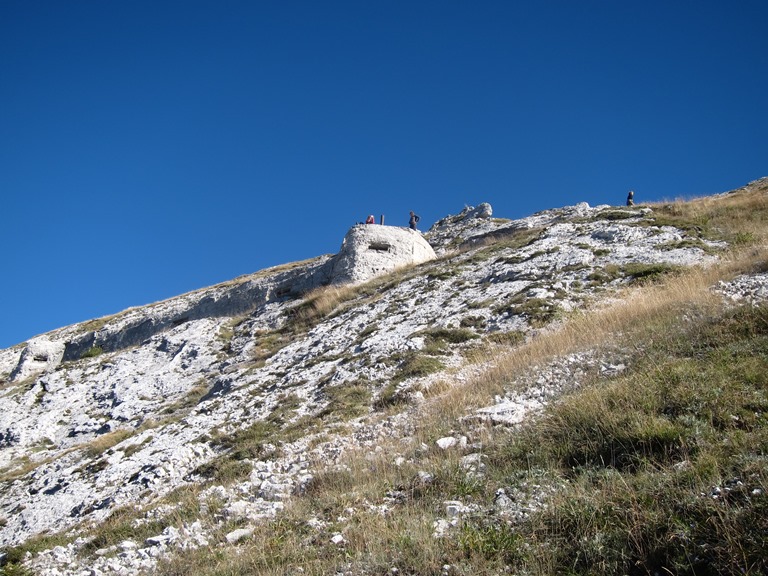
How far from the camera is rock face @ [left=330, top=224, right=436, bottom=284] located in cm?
3155

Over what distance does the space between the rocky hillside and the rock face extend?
0.45 ft

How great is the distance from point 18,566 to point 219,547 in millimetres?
4649

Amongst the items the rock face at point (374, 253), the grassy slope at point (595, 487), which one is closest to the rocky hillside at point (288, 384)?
the rock face at point (374, 253)

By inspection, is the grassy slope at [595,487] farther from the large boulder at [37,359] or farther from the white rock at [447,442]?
the large boulder at [37,359]

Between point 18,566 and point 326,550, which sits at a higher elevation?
point 18,566

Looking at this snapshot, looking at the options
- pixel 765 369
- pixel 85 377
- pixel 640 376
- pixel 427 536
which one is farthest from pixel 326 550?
pixel 85 377

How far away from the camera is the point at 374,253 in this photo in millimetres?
32906

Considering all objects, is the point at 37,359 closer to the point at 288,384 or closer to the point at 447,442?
the point at 288,384

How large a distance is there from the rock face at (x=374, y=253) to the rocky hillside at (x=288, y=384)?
0.45 feet

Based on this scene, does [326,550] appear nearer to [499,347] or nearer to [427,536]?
[427,536]

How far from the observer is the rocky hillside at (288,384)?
27.9 ft

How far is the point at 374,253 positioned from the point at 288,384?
708 inches

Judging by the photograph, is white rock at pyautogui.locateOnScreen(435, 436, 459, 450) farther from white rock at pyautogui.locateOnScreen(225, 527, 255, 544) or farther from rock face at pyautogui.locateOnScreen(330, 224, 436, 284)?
rock face at pyautogui.locateOnScreen(330, 224, 436, 284)

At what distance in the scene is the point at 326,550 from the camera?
18.2 ft
